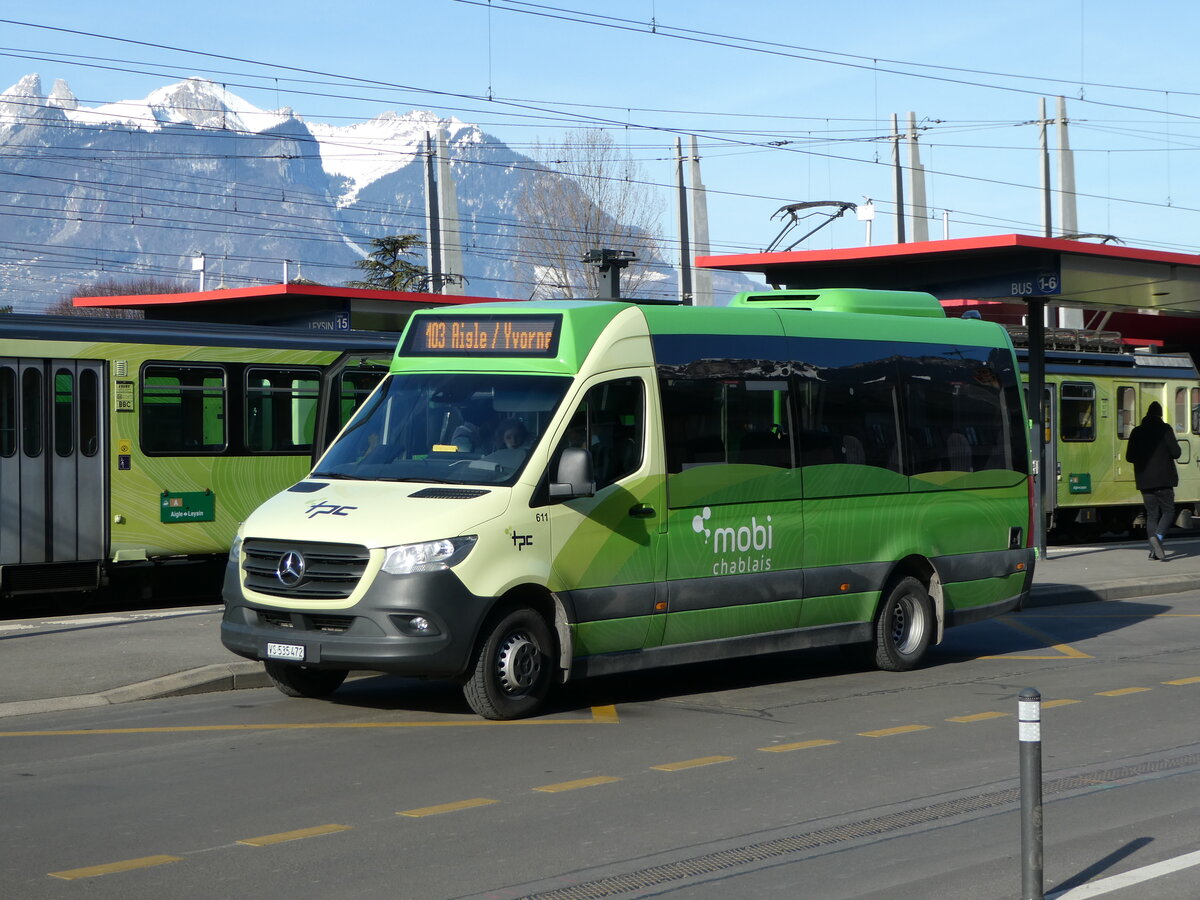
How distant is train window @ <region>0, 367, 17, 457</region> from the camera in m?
17.1

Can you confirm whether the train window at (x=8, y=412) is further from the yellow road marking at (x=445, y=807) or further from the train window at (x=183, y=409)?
the yellow road marking at (x=445, y=807)

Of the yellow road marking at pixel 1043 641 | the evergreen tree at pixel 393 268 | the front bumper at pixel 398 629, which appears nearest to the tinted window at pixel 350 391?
the yellow road marking at pixel 1043 641

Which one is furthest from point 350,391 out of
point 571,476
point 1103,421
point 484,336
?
point 1103,421

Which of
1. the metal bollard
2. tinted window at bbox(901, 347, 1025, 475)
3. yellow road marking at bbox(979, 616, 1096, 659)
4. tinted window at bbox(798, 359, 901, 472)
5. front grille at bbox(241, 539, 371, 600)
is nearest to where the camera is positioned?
the metal bollard

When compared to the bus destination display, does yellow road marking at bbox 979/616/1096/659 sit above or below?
below

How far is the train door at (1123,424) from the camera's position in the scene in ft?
94.3

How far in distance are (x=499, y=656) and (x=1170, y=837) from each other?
4282mm

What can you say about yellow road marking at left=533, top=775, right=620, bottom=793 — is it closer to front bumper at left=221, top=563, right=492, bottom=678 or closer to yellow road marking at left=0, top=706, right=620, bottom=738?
front bumper at left=221, top=563, right=492, bottom=678

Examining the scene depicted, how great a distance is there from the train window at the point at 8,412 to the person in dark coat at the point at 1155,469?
46.2 ft

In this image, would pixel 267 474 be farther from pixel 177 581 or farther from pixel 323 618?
pixel 323 618

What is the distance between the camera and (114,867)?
6527 millimetres

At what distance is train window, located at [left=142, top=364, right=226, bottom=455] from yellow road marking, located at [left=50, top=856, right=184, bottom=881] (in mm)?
12283

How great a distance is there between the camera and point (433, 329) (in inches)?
444

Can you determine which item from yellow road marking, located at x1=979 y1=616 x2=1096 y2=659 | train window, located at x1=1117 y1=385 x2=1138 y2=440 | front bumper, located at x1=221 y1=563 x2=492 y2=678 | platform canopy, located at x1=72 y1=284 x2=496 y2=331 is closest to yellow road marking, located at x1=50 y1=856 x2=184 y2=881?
front bumper, located at x1=221 y1=563 x2=492 y2=678
